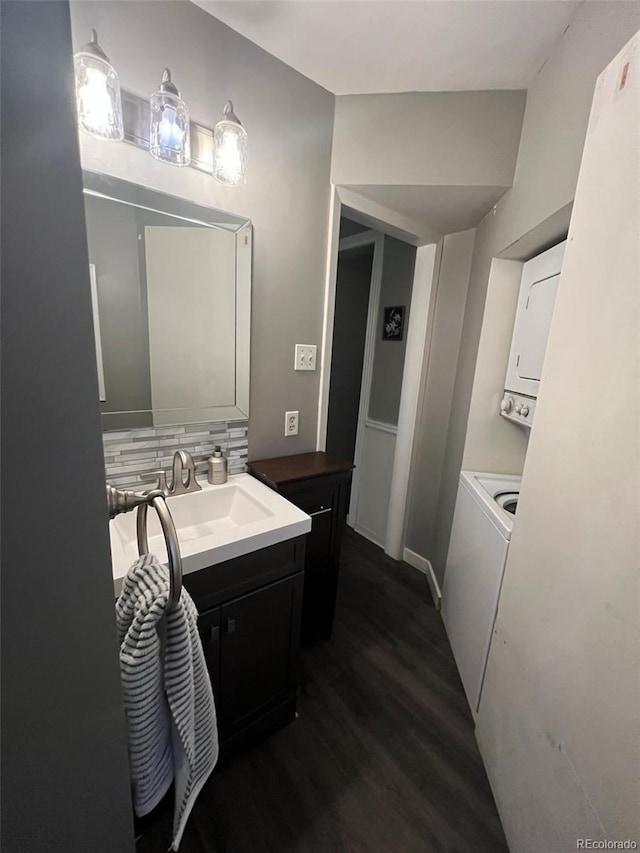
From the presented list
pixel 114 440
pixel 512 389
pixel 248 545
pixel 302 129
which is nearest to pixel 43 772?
pixel 248 545

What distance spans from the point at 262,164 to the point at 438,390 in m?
1.51

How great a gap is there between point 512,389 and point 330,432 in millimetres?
1773

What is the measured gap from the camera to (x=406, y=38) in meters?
1.18

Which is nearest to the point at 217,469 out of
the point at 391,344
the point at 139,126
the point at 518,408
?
the point at 139,126

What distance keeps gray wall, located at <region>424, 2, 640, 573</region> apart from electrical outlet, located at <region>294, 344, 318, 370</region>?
85 cm

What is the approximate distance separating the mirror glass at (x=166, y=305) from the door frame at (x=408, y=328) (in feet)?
1.46

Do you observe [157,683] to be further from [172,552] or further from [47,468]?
[47,468]

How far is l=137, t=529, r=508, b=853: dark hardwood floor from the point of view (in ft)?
3.33

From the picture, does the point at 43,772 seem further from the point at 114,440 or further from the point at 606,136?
the point at 606,136

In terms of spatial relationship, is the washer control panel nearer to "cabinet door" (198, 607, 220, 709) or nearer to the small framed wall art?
the small framed wall art

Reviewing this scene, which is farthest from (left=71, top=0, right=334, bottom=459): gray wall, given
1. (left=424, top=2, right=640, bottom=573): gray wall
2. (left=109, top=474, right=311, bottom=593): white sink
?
(left=424, top=2, right=640, bottom=573): gray wall

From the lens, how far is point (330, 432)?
3.15 meters

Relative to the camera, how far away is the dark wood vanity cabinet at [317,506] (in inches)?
55.5

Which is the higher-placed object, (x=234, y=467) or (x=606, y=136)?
(x=606, y=136)
